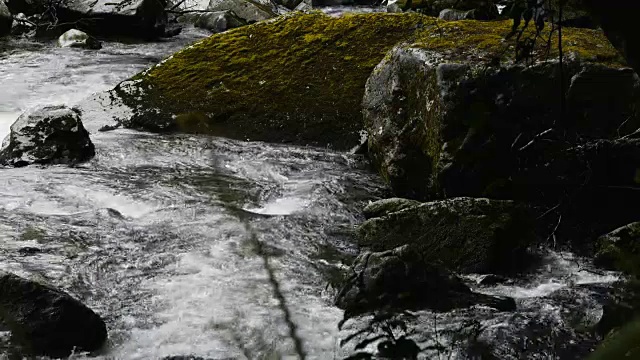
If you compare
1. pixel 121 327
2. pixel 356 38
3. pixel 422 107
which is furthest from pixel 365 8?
pixel 121 327

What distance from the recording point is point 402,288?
3936 mm

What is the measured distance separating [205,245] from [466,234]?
61.8 inches

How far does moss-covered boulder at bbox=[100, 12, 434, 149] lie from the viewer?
23.4 feet

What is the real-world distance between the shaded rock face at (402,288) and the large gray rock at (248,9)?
9.67m

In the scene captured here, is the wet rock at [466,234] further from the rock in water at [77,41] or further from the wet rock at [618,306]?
the rock in water at [77,41]

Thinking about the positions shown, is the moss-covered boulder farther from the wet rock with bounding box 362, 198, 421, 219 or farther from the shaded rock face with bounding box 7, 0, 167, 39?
the shaded rock face with bounding box 7, 0, 167, 39

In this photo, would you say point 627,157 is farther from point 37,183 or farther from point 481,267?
point 37,183

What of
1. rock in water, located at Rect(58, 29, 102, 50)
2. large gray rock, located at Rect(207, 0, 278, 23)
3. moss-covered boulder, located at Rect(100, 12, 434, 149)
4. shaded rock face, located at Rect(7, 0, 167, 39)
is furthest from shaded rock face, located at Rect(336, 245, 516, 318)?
large gray rock, located at Rect(207, 0, 278, 23)

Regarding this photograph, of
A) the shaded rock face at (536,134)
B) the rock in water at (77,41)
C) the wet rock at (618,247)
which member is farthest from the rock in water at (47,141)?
the rock in water at (77,41)

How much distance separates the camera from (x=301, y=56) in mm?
7527

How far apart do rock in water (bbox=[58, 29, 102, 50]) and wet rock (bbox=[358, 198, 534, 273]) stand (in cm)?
824

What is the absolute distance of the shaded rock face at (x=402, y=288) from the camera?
12.9 feet

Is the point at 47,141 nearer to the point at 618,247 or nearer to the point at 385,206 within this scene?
the point at 385,206

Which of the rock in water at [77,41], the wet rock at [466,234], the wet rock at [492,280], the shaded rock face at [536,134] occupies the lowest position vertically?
the rock in water at [77,41]
